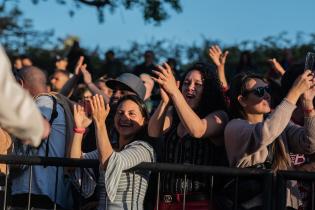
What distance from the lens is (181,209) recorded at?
5.40 m

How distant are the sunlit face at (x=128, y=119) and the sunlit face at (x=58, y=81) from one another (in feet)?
12.1

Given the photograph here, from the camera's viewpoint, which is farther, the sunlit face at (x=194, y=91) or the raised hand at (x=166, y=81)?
the sunlit face at (x=194, y=91)

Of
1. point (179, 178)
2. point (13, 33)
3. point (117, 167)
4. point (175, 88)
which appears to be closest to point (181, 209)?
point (179, 178)

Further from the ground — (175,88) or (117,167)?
(175,88)

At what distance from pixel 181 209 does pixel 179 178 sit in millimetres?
232

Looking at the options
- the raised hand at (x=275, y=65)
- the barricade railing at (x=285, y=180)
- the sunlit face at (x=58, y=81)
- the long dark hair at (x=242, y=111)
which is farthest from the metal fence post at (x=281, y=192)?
the sunlit face at (x=58, y=81)

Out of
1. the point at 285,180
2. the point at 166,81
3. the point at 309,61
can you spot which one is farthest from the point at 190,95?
the point at 285,180

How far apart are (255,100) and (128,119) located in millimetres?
1039

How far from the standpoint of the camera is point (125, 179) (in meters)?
5.49

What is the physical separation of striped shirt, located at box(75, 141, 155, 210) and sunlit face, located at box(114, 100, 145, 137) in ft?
0.55

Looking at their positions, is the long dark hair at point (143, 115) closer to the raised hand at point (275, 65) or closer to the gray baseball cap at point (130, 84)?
the gray baseball cap at point (130, 84)

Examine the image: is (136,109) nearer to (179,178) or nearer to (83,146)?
(179,178)

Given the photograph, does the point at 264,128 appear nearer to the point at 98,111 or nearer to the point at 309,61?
the point at 309,61

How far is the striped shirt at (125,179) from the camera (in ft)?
17.5
